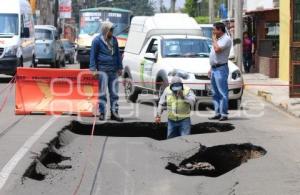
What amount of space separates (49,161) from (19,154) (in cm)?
61

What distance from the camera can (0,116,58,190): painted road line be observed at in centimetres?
Answer: 749

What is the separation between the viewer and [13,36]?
74.0 ft

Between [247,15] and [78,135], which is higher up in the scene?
[247,15]

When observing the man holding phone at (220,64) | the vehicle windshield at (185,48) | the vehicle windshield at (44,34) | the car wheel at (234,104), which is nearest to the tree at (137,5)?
the vehicle windshield at (44,34)

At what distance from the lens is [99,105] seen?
12.4 meters

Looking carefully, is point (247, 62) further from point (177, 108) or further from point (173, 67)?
point (177, 108)

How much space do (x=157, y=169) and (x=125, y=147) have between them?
1.55 m

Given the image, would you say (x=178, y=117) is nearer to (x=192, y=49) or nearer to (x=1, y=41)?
(x=192, y=49)

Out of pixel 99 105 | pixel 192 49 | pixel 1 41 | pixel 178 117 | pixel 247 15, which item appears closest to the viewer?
pixel 178 117

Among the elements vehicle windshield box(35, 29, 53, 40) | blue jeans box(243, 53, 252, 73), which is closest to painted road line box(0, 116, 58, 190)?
blue jeans box(243, 53, 252, 73)

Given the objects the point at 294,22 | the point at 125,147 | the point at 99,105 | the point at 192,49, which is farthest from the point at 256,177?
the point at 294,22

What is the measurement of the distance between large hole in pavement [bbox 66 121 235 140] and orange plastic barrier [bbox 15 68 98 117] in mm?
1193

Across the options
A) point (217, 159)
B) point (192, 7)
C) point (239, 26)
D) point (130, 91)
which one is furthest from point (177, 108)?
point (192, 7)

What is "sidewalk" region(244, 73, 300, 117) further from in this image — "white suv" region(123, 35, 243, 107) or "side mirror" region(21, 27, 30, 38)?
"side mirror" region(21, 27, 30, 38)
